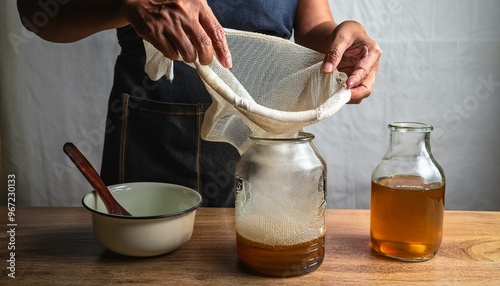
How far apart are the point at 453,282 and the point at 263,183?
0.25 metres

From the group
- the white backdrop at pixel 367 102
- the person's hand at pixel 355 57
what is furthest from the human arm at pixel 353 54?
the white backdrop at pixel 367 102

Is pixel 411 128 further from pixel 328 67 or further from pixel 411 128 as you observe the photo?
pixel 328 67

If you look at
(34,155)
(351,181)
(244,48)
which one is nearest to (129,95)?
(244,48)

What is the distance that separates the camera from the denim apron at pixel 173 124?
98 cm

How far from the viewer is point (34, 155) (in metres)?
1.53

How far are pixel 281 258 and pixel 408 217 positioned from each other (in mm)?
169

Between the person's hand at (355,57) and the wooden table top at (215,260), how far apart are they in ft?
0.70

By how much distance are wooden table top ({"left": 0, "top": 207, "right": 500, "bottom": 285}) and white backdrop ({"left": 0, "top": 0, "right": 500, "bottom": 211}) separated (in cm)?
76

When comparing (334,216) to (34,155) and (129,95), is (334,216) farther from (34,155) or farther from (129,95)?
(34,155)

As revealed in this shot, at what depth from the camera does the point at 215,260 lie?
654 millimetres

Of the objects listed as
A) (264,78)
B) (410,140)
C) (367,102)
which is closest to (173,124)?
(264,78)

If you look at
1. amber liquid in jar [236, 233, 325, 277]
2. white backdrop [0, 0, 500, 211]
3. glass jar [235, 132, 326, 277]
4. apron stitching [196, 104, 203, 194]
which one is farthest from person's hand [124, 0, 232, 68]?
white backdrop [0, 0, 500, 211]

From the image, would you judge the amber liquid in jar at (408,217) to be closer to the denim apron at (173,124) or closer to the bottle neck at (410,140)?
the bottle neck at (410,140)

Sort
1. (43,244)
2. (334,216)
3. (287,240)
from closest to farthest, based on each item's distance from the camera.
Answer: (287,240)
(43,244)
(334,216)
